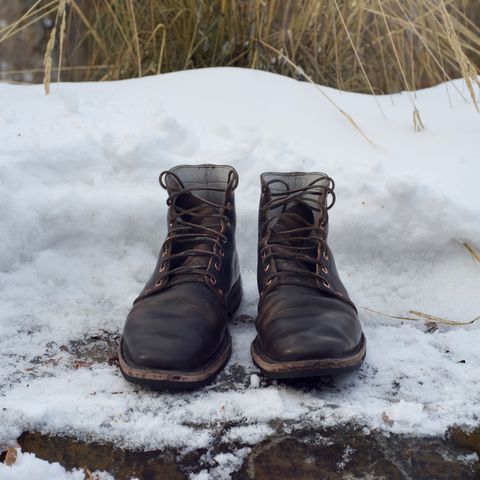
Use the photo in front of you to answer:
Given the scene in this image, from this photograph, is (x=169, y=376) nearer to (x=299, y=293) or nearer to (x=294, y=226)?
(x=299, y=293)

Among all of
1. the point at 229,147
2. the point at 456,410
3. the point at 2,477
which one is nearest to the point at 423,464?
the point at 456,410

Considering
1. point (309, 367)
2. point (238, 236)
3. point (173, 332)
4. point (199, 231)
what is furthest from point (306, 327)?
point (238, 236)

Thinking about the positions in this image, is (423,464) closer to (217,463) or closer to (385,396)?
(385,396)

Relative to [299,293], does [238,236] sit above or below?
below

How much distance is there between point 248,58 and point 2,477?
1.79 metres

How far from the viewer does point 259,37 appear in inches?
85.7

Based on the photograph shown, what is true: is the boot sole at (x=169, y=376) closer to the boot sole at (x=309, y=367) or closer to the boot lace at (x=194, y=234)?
the boot sole at (x=309, y=367)

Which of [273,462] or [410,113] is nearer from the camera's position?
[273,462]

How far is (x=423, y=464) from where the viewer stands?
86cm

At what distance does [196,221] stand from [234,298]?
0.19 metres

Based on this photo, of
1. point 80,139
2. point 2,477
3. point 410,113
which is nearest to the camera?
point 2,477

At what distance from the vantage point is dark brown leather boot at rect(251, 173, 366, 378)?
99cm

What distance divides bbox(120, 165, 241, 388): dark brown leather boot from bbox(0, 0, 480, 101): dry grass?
941 mm

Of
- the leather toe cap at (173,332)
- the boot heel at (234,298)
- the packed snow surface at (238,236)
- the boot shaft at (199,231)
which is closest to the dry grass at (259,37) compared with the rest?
the packed snow surface at (238,236)
